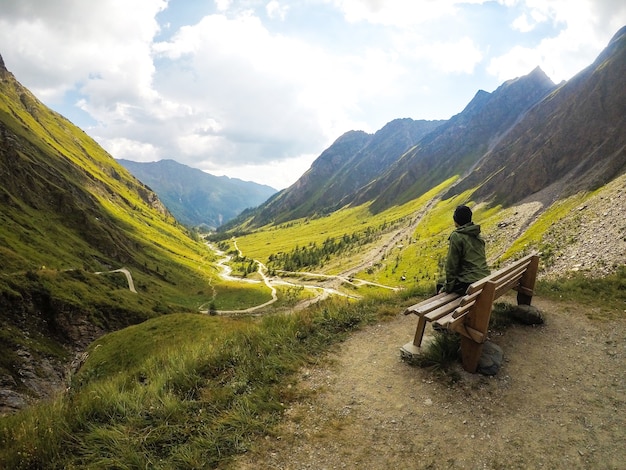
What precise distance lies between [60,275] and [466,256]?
42435mm

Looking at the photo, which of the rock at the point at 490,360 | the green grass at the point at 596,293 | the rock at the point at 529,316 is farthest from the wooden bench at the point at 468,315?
the green grass at the point at 596,293

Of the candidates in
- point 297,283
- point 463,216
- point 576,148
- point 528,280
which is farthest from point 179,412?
point 576,148

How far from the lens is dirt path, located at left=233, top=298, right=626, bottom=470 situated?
20.4 feet

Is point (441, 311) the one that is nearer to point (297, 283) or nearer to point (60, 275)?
point (60, 275)

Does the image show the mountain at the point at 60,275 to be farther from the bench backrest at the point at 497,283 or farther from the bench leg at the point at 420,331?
the bench backrest at the point at 497,283

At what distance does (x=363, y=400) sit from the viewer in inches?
316

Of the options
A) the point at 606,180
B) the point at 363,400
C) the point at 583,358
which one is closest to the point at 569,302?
the point at 583,358

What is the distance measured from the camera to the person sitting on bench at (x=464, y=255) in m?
10.1

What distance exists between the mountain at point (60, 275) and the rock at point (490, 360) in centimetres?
2688

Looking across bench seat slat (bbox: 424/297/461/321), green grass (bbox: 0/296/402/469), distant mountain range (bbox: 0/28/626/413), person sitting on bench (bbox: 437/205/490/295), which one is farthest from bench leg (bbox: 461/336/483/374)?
distant mountain range (bbox: 0/28/626/413)

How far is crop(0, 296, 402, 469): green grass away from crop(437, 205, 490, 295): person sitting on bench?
4.24 metres

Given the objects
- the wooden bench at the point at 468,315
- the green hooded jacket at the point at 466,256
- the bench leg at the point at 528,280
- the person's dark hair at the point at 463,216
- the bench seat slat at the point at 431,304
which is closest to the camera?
the wooden bench at the point at 468,315

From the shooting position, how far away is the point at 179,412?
24.0ft

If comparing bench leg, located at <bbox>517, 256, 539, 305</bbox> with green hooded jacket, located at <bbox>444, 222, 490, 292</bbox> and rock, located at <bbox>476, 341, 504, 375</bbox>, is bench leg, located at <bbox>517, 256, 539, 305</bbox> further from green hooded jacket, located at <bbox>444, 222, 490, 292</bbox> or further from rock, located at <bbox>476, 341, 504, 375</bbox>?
rock, located at <bbox>476, 341, 504, 375</bbox>
